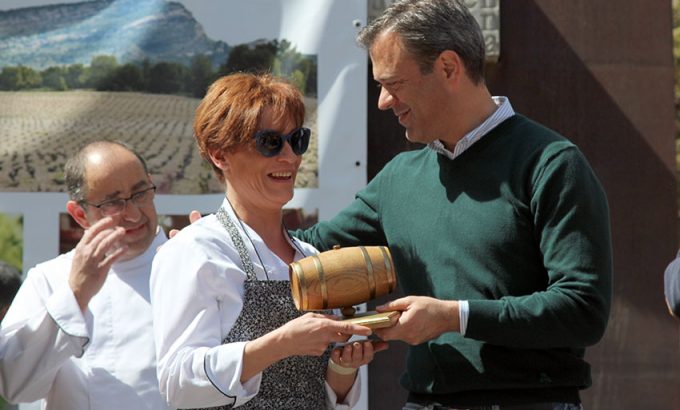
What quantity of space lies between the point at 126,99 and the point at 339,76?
961 mm

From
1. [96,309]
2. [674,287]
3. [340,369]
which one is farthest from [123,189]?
[674,287]

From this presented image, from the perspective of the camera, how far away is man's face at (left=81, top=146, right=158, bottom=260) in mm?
3582

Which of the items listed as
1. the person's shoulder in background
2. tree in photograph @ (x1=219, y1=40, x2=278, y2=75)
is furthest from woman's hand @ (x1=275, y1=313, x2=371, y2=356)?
tree in photograph @ (x1=219, y1=40, x2=278, y2=75)

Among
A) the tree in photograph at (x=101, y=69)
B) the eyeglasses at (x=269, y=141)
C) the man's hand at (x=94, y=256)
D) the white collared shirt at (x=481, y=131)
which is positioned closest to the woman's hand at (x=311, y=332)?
the eyeglasses at (x=269, y=141)

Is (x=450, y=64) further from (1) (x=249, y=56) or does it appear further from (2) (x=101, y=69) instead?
(2) (x=101, y=69)

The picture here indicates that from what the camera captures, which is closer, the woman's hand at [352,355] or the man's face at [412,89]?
the woman's hand at [352,355]

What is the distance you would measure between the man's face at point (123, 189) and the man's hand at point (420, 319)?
4.17 ft

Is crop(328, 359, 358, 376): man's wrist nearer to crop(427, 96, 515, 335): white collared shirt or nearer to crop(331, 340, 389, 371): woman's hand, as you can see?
crop(331, 340, 389, 371): woman's hand

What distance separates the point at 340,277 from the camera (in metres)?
2.60

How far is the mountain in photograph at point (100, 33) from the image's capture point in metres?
4.77

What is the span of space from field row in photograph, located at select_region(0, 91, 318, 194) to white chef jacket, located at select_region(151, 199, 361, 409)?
82.3 inches

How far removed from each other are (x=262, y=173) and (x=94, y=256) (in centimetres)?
68

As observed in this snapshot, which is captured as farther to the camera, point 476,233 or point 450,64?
point 450,64

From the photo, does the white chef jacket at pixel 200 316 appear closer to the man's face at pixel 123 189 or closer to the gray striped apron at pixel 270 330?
the gray striped apron at pixel 270 330
